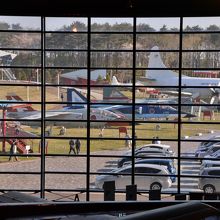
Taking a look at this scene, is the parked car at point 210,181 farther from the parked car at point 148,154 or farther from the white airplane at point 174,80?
the white airplane at point 174,80

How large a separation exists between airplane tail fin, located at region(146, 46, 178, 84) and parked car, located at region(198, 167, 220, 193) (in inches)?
123

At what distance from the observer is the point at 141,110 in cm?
1681

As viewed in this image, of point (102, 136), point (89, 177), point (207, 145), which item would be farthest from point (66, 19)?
point (207, 145)

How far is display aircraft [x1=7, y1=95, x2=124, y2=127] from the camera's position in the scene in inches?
670

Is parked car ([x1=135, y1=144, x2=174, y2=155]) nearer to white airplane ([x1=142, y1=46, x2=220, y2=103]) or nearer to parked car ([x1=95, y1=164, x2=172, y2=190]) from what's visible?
parked car ([x1=95, y1=164, x2=172, y2=190])

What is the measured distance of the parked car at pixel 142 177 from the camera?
658 inches

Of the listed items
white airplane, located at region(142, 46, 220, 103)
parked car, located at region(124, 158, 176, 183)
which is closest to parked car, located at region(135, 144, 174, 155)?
parked car, located at region(124, 158, 176, 183)

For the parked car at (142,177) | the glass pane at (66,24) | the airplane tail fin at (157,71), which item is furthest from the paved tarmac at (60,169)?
the glass pane at (66,24)

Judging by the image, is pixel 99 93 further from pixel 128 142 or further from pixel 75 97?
pixel 128 142

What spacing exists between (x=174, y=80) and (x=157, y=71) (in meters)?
0.60

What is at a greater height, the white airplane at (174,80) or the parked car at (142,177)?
the white airplane at (174,80)

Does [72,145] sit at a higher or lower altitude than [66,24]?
lower

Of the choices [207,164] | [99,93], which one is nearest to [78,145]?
[99,93]
